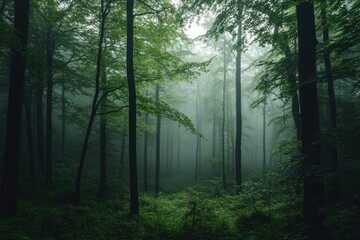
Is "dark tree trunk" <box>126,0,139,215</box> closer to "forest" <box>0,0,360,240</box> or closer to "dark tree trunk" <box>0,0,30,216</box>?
"forest" <box>0,0,360,240</box>

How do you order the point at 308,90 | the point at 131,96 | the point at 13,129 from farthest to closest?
the point at 131,96 < the point at 13,129 < the point at 308,90

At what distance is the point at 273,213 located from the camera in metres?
9.97

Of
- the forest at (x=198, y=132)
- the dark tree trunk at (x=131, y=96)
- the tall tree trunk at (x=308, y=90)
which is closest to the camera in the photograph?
the forest at (x=198, y=132)

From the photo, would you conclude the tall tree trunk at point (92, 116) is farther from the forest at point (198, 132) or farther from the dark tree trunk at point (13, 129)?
the dark tree trunk at point (13, 129)

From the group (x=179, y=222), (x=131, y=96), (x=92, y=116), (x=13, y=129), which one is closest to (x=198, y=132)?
(x=131, y=96)

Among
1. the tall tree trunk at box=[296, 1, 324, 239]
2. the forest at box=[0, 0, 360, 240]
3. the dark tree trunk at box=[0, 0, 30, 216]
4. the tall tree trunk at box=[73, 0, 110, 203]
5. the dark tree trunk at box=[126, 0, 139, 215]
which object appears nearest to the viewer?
the forest at box=[0, 0, 360, 240]

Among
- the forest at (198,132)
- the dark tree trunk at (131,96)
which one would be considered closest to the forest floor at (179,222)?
the forest at (198,132)

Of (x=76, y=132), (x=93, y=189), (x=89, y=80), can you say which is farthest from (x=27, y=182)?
(x=76, y=132)

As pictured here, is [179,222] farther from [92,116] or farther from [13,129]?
[92,116]

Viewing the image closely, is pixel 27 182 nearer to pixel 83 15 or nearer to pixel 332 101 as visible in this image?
pixel 83 15

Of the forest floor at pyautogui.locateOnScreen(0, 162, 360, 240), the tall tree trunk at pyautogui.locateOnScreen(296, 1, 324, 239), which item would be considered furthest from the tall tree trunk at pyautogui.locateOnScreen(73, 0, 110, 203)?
the tall tree trunk at pyautogui.locateOnScreen(296, 1, 324, 239)

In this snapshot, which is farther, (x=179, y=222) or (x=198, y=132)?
(x=198, y=132)

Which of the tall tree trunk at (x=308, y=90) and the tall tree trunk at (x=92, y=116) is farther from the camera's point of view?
the tall tree trunk at (x=92, y=116)

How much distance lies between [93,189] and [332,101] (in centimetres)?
1508
